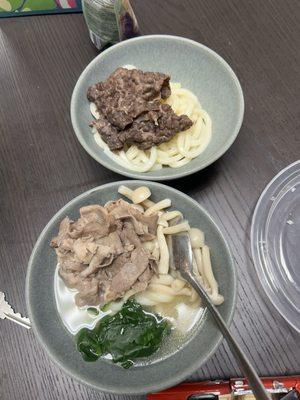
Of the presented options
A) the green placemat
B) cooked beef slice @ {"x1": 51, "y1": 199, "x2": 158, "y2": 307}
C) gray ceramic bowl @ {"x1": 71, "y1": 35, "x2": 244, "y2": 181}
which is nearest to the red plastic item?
cooked beef slice @ {"x1": 51, "y1": 199, "x2": 158, "y2": 307}

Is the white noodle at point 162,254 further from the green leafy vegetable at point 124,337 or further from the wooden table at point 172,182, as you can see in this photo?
the wooden table at point 172,182

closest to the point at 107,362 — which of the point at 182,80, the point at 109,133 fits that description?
the point at 109,133

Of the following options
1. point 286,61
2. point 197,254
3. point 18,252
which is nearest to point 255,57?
point 286,61

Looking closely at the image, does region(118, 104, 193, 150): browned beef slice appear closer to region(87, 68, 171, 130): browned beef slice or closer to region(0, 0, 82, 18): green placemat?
region(87, 68, 171, 130): browned beef slice

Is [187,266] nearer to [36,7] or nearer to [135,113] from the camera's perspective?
[135,113]

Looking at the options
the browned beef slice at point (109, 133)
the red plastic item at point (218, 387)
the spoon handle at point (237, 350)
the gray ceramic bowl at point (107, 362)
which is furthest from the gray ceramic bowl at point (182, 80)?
the red plastic item at point (218, 387)

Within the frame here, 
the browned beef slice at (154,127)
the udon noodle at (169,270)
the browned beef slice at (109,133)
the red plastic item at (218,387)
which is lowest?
the red plastic item at (218,387)

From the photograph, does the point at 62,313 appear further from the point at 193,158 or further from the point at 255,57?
the point at 255,57
